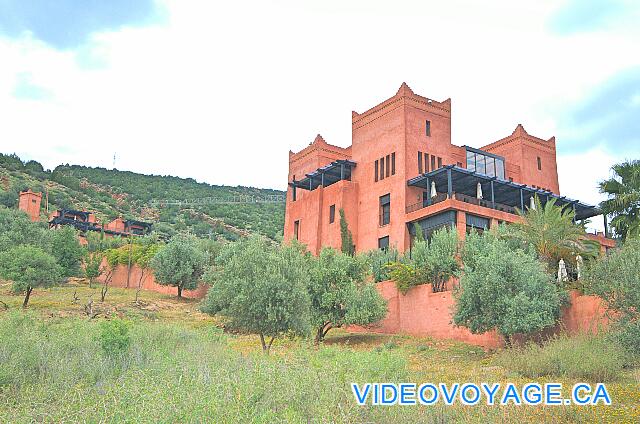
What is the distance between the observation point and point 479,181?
Result: 3606cm

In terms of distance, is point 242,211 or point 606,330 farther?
point 242,211

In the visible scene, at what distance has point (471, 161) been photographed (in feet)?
133

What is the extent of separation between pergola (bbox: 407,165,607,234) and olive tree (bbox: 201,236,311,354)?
14.5 meters

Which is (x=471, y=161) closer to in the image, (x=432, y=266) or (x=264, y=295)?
(x=432, y=266)

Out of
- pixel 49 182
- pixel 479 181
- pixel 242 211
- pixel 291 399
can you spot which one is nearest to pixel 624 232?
pixel 479 181

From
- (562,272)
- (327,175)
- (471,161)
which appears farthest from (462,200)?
(562,272)

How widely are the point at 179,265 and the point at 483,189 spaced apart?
19165 millimetres

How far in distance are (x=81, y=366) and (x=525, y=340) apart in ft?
47.5

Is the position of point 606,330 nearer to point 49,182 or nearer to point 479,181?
point 479,181

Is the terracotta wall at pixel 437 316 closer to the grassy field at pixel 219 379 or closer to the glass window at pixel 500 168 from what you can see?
the grassy field at pixel 219 379

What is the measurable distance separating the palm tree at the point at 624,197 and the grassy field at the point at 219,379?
38.5ft

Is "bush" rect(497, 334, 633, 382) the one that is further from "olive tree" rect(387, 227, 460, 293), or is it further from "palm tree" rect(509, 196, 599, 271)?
"olive tree" rect(387, 227, 460, 293)

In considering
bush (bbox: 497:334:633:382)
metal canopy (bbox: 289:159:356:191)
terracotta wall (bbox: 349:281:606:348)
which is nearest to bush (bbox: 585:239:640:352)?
Answer: bush (bbox: 497:334:633:382)

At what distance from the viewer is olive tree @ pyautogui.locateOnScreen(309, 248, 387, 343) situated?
82.9 feet
